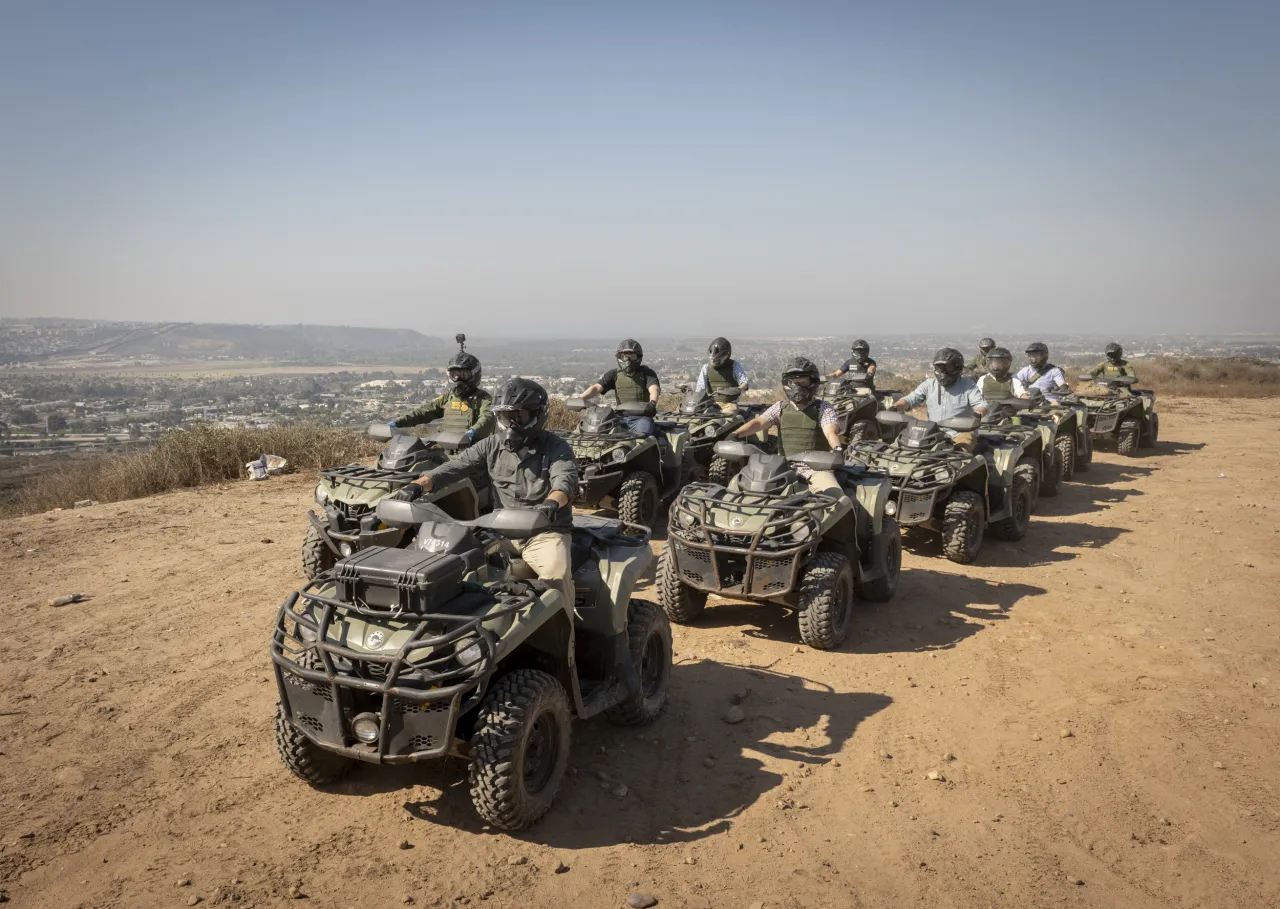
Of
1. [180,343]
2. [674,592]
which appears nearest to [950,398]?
[674,592]

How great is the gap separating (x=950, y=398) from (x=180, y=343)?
180ft

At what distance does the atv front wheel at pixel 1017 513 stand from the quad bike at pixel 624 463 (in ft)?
12.4

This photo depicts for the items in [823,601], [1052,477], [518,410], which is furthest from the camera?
[1052,477]

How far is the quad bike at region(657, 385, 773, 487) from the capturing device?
1148cm

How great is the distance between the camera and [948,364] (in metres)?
10.6

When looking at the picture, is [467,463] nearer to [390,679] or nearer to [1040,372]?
[390,679]

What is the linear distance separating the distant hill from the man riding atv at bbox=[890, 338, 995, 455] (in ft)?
128

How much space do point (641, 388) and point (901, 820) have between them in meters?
7.83

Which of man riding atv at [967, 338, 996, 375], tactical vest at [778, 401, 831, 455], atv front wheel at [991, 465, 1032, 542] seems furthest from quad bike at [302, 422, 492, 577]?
man riding atv at [967, 338, 996, 375]

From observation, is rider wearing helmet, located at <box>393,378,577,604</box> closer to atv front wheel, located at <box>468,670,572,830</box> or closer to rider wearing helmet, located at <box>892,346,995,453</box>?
atv front wheel, located at <box>468,670,572,830</box>

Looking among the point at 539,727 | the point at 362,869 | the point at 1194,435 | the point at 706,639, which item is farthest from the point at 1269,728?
the point at 1194,435

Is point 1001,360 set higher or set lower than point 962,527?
higher

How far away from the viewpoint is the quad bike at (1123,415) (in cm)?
1620

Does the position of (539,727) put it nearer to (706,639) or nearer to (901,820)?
(901,820)
